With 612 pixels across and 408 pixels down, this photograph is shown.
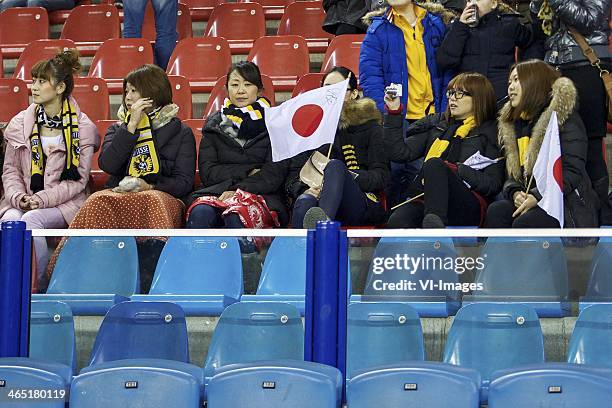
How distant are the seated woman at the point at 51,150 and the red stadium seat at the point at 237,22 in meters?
2.40

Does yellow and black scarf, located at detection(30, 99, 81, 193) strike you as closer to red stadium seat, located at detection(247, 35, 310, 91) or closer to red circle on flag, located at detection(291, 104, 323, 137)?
red circle on flag, located at detection(291, 104, 323, 137)

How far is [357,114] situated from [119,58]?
252 cm

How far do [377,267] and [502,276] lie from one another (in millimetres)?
419

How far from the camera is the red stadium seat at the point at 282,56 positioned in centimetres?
806

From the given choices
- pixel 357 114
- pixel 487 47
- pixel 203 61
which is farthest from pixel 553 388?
pixel 203 61

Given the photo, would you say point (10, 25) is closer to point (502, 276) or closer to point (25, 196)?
point (25, 196)

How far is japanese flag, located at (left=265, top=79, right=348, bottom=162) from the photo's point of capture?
5.98 m

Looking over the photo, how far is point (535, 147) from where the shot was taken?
591 cm

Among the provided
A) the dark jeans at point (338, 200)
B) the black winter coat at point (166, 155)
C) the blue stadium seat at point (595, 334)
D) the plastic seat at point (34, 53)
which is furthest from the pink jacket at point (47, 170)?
the blue stadium seat at point (595, 334)

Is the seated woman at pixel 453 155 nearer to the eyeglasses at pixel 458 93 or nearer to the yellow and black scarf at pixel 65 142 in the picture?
the eyeglasses at pixel 458 93

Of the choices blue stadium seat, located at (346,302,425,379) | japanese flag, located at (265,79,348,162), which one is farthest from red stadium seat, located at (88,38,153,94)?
blue stadium seat, located at (346,302,425,379)

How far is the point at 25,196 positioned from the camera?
21.0ft

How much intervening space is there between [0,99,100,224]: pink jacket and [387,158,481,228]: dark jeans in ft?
5.29

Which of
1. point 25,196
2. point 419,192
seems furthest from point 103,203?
point 419,192
